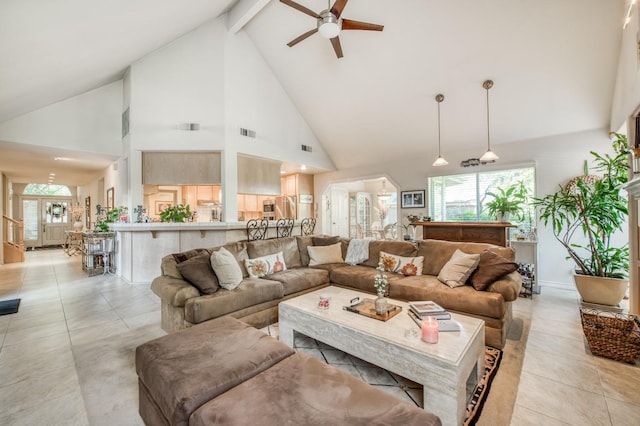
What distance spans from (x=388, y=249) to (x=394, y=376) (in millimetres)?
2025

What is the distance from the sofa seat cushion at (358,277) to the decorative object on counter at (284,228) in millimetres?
2354

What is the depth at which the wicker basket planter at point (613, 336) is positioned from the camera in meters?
2.20

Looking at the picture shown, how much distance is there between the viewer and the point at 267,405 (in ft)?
3.54

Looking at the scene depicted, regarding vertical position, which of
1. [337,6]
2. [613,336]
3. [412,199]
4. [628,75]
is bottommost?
[613,336]

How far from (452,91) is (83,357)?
597 centimetres

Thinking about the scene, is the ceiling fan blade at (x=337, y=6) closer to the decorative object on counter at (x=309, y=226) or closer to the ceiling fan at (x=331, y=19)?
the ceiling fan at (x=331, y=19)

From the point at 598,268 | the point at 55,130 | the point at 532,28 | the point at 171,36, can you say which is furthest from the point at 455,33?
the point at 55,130

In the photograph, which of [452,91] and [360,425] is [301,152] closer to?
[452,91]

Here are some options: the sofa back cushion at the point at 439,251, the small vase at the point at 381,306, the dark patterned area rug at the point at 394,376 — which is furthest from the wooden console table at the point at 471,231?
the small vase at the point at 381,306

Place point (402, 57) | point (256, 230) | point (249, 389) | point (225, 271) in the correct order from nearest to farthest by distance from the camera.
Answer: point (249, 389), point (225, 271), point (402, 57), point (256, 230)

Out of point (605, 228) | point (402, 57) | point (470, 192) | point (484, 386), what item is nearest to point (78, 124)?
point (402, 57)

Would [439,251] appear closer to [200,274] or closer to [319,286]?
[319,286]

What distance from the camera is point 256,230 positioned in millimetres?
5480

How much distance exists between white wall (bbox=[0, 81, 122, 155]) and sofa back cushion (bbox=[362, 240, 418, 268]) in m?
5.47
